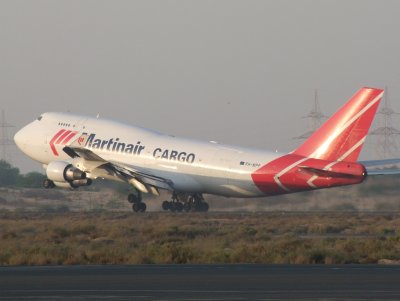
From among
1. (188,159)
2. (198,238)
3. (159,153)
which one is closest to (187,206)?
(159,153)

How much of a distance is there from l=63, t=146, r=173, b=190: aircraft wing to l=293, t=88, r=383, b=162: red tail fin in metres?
11.1

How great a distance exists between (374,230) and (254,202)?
75.4 ft

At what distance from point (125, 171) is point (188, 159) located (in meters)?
3.87

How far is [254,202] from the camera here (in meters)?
72.7

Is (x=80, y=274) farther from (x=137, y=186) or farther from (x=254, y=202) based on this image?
(x=254, y=202)

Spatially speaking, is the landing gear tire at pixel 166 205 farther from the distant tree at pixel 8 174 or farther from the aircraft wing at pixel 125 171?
the distant tree at pixel 8 174

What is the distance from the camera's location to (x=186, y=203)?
68.0m

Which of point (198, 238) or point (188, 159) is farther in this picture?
point (188, 159)

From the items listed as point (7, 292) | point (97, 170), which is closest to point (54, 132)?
point (97, 170)

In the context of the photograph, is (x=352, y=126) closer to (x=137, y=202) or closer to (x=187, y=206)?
(x=187, y=206)

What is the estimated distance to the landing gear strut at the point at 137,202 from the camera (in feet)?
223

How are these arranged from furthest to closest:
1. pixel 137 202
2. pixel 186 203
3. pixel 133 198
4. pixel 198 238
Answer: pixel 133 198 → pixel 137 202 → pixel 186 203 → pixel 198 238

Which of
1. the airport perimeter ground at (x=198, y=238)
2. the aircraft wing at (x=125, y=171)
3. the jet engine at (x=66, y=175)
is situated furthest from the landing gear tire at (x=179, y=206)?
the jet engine at (x=66, y=175)

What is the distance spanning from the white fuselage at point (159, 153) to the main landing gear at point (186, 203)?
1.93 m
